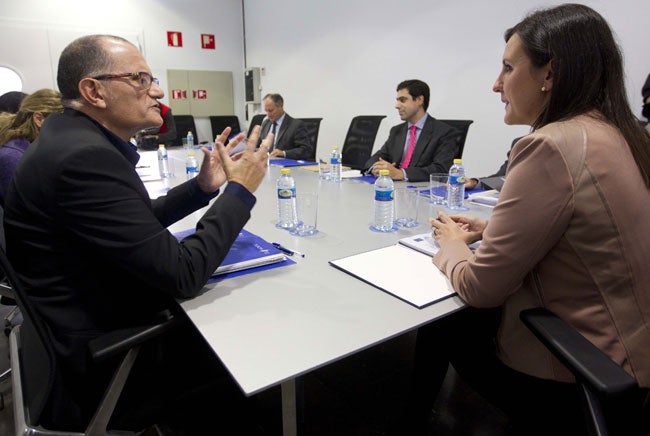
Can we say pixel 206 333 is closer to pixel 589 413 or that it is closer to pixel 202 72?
pixel 589 413

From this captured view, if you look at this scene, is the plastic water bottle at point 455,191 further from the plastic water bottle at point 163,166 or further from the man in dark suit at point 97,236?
the plastic water bottle at point 163,166

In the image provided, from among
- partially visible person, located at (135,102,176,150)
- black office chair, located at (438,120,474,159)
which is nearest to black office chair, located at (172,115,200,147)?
partially visible person, located at (135,102,176,150)

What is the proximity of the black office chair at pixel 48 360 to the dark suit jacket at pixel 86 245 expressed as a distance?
36 millimetres

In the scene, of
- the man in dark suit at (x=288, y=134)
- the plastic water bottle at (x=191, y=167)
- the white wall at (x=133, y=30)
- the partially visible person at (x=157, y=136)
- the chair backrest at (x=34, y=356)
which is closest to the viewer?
the chair backrest at (x=34, y=356)

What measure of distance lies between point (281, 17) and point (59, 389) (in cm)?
650

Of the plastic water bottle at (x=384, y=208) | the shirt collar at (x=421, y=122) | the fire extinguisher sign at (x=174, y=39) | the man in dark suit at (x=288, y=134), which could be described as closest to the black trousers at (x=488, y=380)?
the plastic water bottle at (x=384, y=208)

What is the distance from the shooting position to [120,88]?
3.66 feet

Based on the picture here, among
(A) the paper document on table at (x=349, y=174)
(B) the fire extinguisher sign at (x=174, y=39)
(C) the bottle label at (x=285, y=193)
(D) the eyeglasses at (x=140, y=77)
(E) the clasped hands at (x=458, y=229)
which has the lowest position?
(A) the paper document on table at (x=349, y=174)

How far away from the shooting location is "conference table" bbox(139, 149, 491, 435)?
2.53 feet

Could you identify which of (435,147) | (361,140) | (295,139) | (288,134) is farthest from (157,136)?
(435,147)

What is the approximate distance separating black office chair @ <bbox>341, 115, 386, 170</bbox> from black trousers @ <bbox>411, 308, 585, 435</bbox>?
9.10 feet

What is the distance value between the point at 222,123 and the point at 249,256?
645cm

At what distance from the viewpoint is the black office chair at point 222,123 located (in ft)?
23.4

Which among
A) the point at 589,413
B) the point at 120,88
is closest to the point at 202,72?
the point at 120,88
